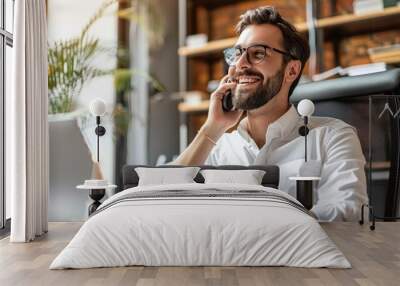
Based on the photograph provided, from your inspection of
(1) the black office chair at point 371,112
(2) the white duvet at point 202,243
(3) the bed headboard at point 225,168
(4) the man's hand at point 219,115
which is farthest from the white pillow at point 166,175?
(2) the white duvet at point 202,243

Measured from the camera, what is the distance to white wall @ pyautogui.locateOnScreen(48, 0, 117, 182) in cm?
610

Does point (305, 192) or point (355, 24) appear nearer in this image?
point (305, 192)

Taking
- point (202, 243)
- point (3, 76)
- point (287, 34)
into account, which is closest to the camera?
point (202, 243)

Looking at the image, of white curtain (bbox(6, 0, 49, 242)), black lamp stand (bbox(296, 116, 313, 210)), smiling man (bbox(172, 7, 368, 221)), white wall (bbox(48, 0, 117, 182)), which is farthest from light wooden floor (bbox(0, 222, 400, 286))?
white wall (bbox(48, 0, 117, 182))

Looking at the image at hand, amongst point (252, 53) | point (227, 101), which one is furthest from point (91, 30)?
point (252, 53)

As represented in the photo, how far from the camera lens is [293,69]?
5684 mm

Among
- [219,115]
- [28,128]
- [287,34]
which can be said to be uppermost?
[287,34]

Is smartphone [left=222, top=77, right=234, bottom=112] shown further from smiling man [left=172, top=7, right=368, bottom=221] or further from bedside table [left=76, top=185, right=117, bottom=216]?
bedside table [left=76, top=185, right=117, bottom=216]

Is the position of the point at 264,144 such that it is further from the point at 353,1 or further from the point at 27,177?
the point at 27,177

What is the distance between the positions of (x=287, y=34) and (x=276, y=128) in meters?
0.91

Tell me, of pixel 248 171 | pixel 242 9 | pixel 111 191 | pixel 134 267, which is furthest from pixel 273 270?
pixel 242 9

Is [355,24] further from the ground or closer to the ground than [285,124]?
further from the ground

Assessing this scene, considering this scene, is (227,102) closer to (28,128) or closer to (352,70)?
(352,70)

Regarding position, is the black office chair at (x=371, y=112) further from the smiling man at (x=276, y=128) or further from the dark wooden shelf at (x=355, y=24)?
the dark wooden shelf at (x=355, y=24)
